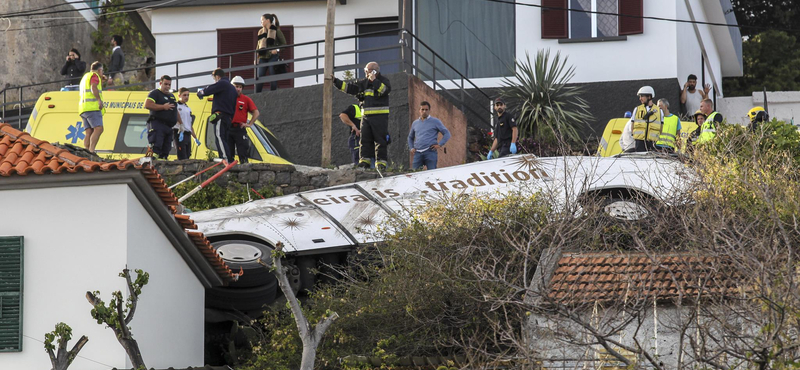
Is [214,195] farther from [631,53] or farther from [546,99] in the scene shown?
[631,53]

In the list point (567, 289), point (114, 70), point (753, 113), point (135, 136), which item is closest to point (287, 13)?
point (114, 70)

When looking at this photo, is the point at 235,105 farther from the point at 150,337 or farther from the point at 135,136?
the point at 150,337

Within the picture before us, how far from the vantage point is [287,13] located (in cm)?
2884

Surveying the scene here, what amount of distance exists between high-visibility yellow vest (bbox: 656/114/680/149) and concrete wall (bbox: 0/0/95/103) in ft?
62.1

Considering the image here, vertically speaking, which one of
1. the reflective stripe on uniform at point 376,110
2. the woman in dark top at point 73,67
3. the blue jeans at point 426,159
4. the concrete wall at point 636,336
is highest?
the woman in dark top at point 73,67

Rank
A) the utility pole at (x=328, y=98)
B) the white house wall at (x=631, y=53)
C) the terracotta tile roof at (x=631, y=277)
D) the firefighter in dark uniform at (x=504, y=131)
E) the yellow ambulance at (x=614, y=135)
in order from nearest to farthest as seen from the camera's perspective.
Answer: the terracotta tile roof at (x=631, y=277) < the firefighter in dark uniform at (x=504, y=131) < the utility pole at (x=328, y=98) < the yellow ambulance at (x=614, y=135) < the white house wall at (x=631, y=53)

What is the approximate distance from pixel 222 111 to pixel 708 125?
727 cm

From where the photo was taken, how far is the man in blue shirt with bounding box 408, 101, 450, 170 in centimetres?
1961

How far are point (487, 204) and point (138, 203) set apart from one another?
4262mm

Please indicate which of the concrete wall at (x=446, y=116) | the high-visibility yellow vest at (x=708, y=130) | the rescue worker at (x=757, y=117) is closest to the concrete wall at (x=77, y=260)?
the high-visibility yellow vest at (x=708, y=130)

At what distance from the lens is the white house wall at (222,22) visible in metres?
28.5

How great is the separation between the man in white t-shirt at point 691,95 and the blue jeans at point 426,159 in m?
6.93

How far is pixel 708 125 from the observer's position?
19312 mm

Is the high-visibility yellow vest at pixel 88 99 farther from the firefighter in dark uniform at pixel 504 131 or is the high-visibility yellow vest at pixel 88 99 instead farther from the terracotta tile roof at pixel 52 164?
the firefighter in dark uniform at pixel 504 131
